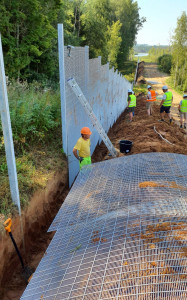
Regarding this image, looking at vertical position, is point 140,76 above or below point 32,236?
above

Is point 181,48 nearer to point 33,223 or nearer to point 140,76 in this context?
point 140,76

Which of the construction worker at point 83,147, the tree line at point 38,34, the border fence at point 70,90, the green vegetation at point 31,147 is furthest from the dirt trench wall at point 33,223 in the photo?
the tree line at point 38,34

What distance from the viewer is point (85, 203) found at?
4.10 m

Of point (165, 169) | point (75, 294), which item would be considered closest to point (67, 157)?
point (165, 169)

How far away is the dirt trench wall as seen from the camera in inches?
160

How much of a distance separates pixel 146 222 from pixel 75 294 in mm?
1232

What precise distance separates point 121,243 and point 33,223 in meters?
2.70

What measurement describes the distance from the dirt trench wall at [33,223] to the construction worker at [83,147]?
0.63 metres

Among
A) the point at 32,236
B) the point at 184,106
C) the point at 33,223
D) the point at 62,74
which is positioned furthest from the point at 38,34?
the point at 32,236

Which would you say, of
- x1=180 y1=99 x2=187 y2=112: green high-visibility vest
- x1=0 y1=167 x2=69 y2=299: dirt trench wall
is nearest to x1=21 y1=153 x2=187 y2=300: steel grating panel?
x1=0 y1=167 x2=69 y2=299: dirt trench wall

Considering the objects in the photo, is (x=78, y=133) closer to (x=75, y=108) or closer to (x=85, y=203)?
(x=75, y=108)

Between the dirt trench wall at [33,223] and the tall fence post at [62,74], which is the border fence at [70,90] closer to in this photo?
the tall fence post at [62,74]

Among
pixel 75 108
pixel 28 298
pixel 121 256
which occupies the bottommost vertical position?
pixel 28 298

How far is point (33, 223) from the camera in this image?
→ 4.95 meters
